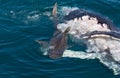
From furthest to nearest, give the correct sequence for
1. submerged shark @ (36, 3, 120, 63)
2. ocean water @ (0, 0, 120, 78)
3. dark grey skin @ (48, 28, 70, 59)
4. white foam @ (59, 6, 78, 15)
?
white foam @ (59, 6, 78, 15) → submerged shark @ (36, 3, 120, 63) → dark grey skin @ (48, 28, 70, 59) → ocean water @ (0, 0, 120, 78)

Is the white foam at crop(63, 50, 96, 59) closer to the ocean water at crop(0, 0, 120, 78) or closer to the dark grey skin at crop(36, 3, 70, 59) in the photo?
the ocean water at crop(0, 0, 120, 78)

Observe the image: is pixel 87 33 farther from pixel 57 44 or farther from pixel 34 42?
pixel 34 42

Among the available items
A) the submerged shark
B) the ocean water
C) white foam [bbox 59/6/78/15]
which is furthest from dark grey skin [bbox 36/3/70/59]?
white foam [bbox 59/6/78/15]

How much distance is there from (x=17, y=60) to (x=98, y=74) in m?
2.91

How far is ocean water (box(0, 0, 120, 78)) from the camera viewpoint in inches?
539

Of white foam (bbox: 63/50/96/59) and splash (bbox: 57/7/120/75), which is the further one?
white foam (bbox: 63/50/96/59)

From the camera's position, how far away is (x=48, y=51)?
1431 cm

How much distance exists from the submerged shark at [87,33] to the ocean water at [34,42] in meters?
0.41

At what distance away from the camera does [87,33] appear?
15523mm

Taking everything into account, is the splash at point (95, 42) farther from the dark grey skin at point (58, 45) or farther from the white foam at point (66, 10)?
the white foam at point (66, 10)

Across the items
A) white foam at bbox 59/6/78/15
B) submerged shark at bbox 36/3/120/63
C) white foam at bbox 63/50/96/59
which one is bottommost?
white foam at bbox 63/50/96/59

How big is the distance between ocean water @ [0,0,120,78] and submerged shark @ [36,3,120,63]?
0.41 meters

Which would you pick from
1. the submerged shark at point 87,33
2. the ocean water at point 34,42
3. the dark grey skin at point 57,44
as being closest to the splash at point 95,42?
the submerged shark at point 87,33

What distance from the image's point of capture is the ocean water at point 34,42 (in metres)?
13.7
